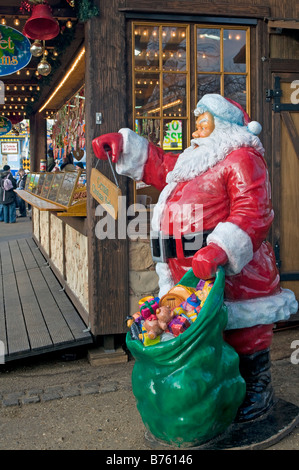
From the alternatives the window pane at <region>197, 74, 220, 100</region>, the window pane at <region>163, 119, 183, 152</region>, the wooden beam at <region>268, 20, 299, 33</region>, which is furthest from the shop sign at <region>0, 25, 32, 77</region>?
the wooden beam at <region>268, 20, 299, 33</region>

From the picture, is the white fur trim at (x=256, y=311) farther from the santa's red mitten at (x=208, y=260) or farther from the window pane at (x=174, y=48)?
the window pane at (x=174, y=48)

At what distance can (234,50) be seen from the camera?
16.7 ft

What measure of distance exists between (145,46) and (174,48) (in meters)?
0.28

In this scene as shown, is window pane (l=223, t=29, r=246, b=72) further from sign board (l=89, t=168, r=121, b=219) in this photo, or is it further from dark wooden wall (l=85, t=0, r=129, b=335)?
sign board (l=89, t=168, r=121, b=219)

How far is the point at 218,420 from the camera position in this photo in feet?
9.79

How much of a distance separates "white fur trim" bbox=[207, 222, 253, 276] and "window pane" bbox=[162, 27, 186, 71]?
2.49 m

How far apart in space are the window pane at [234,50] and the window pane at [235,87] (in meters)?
0.07

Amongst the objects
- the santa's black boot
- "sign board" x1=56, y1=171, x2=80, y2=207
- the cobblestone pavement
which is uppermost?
"sign board" x1=56, y1=171, x2=80, y2=207

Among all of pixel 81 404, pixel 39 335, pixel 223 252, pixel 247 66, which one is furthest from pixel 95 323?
pixel 247 66

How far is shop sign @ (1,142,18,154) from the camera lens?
36.5m

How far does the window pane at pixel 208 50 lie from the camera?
16.4 feet

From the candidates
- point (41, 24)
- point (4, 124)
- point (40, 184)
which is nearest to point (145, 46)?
point (41, 24)

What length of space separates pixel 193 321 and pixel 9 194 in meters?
14.0
